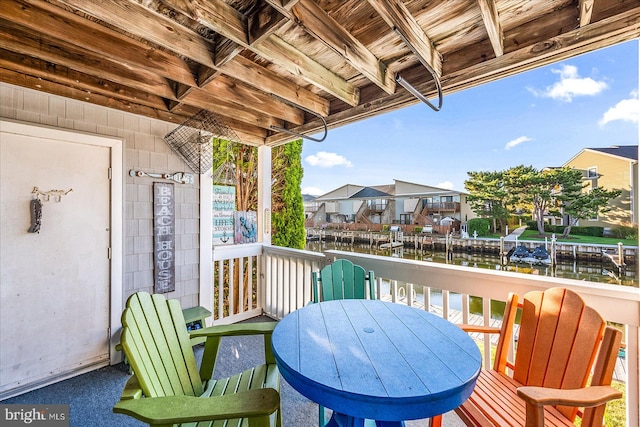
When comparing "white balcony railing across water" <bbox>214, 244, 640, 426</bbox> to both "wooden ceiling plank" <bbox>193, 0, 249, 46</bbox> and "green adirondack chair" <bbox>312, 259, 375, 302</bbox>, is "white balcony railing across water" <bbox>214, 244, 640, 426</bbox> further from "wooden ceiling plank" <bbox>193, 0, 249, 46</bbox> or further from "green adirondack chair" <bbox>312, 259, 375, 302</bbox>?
"wooden ceiling plank" <bbox>193, 0, 249, 46</bbox>

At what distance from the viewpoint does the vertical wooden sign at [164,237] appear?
285cm

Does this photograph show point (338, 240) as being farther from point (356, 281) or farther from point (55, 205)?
point (55, 205)

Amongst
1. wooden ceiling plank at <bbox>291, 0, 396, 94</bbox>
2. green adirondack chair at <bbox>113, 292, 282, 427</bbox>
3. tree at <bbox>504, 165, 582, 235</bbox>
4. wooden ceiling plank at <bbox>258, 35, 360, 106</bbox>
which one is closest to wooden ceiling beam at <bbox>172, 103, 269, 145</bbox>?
wooden ceiling plank at <bbox>258, 35, 360, 106</bbox>

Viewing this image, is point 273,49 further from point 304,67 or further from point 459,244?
point 459,244

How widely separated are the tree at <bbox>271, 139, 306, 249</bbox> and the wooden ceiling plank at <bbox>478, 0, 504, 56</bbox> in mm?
3837

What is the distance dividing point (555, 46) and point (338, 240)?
4.17m

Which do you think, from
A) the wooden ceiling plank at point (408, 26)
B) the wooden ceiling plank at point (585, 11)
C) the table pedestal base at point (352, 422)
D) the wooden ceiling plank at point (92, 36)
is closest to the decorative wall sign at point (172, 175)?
the wooden ceiling plank at point (92, 36)

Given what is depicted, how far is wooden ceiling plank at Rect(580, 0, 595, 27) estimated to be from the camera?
1.37m

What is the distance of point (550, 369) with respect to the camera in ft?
4.49

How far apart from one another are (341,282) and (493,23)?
83.4 inches

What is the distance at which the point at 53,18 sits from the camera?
1.61 m

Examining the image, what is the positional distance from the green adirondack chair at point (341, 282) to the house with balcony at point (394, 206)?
1.87 meters

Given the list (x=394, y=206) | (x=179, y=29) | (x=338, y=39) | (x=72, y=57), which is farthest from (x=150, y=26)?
(x=394, y=206)

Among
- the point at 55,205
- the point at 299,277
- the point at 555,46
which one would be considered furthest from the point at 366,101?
the point at 55,205
